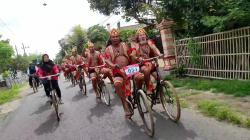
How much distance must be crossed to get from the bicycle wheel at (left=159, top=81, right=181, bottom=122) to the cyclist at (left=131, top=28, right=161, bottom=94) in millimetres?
428

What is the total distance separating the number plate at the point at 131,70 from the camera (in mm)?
7161

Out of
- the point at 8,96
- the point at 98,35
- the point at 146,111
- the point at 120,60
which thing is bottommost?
the point at 8,96

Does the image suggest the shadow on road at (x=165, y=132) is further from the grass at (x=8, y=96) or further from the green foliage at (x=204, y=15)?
the grass at (x=8, y=96)

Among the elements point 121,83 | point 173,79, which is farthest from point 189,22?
point 121,83

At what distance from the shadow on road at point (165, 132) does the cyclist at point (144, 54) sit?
0.78m

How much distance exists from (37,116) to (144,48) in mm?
5487

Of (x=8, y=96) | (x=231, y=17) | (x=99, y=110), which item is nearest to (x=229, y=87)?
(x=231, y=17)

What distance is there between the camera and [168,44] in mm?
15938

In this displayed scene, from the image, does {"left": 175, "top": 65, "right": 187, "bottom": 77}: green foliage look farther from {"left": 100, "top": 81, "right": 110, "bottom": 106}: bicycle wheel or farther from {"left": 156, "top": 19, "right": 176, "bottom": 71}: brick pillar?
{"left": 100, "top": 81, "right": 110, "bottom": 106}: bicycle wheel

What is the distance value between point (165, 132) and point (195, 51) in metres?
6.94

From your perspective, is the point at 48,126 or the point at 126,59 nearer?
the point at 126,59

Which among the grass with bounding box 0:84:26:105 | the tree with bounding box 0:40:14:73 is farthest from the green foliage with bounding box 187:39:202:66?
the tree with bounding box 0:40:14:73

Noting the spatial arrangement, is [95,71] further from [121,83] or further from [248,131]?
[248,131]

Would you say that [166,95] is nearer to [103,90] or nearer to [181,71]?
[103,90]
